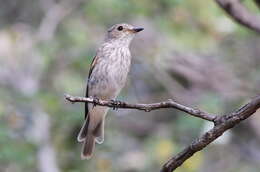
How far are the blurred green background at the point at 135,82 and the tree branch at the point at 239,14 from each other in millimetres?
1903

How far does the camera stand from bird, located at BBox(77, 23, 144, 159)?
4.29 metres

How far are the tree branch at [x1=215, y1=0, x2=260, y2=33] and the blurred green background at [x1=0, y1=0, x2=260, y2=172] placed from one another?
1903 mm

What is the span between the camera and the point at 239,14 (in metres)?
3.78

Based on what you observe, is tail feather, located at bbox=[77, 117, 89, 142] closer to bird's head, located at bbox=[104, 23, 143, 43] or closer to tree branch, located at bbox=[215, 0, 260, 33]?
bird's head, located at bbox=[104, 23, 143, 43]

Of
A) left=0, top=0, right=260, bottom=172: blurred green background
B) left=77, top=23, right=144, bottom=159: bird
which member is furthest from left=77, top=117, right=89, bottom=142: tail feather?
left=0, top=0, right=260, bottom=172: blurred green background

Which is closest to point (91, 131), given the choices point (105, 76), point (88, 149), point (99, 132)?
point (99, 132)

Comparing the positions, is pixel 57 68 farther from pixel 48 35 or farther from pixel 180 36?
pixel 180 36

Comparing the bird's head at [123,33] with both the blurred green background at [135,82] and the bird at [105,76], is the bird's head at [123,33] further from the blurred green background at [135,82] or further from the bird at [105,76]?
the blurred green background at [135,82]

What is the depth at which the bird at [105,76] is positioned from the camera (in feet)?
14.1

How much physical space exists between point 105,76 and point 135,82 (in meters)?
3.04

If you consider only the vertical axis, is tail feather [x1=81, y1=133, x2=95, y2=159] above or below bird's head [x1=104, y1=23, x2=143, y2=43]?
below

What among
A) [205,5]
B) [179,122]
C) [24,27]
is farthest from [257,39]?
[24,27]

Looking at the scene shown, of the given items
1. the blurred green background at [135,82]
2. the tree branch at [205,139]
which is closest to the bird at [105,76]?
the blurred green background at [135,82]

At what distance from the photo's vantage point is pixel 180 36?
22.8ft
